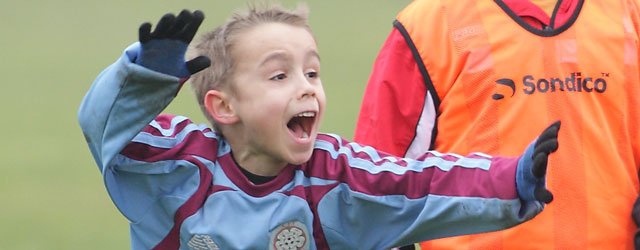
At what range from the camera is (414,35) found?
4332 mm

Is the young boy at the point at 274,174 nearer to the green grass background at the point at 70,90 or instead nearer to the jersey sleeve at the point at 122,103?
the jersey sleeve at the point at 122,103

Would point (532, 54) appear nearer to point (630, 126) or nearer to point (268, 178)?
point (630, 126)

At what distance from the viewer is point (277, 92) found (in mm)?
3824

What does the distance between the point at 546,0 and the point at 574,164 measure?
51cm

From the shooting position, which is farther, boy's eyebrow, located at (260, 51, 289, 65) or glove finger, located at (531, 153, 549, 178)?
boy's eyebrow, located at (260, 51, 289, 65)

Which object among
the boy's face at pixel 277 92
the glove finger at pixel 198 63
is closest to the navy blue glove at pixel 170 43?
the glove finger at pixel 198 63

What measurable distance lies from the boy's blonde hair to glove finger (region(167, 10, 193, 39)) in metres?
0.47

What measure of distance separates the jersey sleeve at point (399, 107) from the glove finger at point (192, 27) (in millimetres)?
958

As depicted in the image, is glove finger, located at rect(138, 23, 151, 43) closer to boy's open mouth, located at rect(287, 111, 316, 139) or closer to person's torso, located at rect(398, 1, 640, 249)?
boy's open mouth, located at rect(287, 111, 316, 139)

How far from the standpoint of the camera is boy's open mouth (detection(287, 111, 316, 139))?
3.85m

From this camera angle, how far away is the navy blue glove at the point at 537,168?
346cm

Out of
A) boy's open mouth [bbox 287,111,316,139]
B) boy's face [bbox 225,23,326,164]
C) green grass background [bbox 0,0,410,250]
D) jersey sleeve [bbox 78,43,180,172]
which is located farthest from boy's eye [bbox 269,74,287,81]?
green grass background [bbox 0,0,410,250]

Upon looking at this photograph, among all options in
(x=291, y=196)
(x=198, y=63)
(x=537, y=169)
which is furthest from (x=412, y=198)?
(x=198, y=63)

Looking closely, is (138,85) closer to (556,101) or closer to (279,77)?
(279,77)
